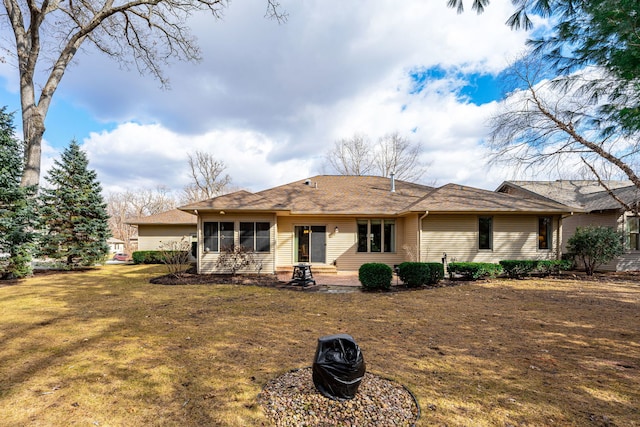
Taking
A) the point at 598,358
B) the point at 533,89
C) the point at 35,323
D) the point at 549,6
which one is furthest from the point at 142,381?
the point at 533,89

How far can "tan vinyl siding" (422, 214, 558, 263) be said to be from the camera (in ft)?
38.1

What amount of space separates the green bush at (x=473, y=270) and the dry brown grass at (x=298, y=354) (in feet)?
7.70

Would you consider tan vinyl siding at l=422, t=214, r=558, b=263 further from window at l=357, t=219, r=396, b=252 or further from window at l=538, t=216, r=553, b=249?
window at l=357, t=219, r=396, b=252

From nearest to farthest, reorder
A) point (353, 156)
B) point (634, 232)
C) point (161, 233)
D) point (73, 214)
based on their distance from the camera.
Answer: point (634, 232)
point (73, 214)
point (161, 233)
point (353, 156)

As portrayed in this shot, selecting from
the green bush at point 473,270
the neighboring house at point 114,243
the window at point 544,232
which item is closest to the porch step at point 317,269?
the green bush at point 473,270

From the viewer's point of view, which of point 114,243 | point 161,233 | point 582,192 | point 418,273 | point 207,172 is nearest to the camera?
point 418,273

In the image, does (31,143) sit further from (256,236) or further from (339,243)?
(339,243)

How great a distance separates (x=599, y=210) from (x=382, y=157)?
52.6ft

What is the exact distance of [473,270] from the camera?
9.88 m

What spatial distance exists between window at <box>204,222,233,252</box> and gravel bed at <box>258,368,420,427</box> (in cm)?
922

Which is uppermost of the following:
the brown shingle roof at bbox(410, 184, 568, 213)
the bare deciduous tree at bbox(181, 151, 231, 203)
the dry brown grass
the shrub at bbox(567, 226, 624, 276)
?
the bare deciduous tree at bbox(181, 151, 231, 203)

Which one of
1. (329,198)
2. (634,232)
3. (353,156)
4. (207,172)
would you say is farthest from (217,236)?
(207,172)

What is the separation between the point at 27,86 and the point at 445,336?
55.6ft

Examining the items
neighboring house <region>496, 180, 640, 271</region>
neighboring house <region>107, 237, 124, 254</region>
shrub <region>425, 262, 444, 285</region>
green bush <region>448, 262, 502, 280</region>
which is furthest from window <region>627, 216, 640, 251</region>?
neighboring house <region>107, 237, 124, 254</region>
